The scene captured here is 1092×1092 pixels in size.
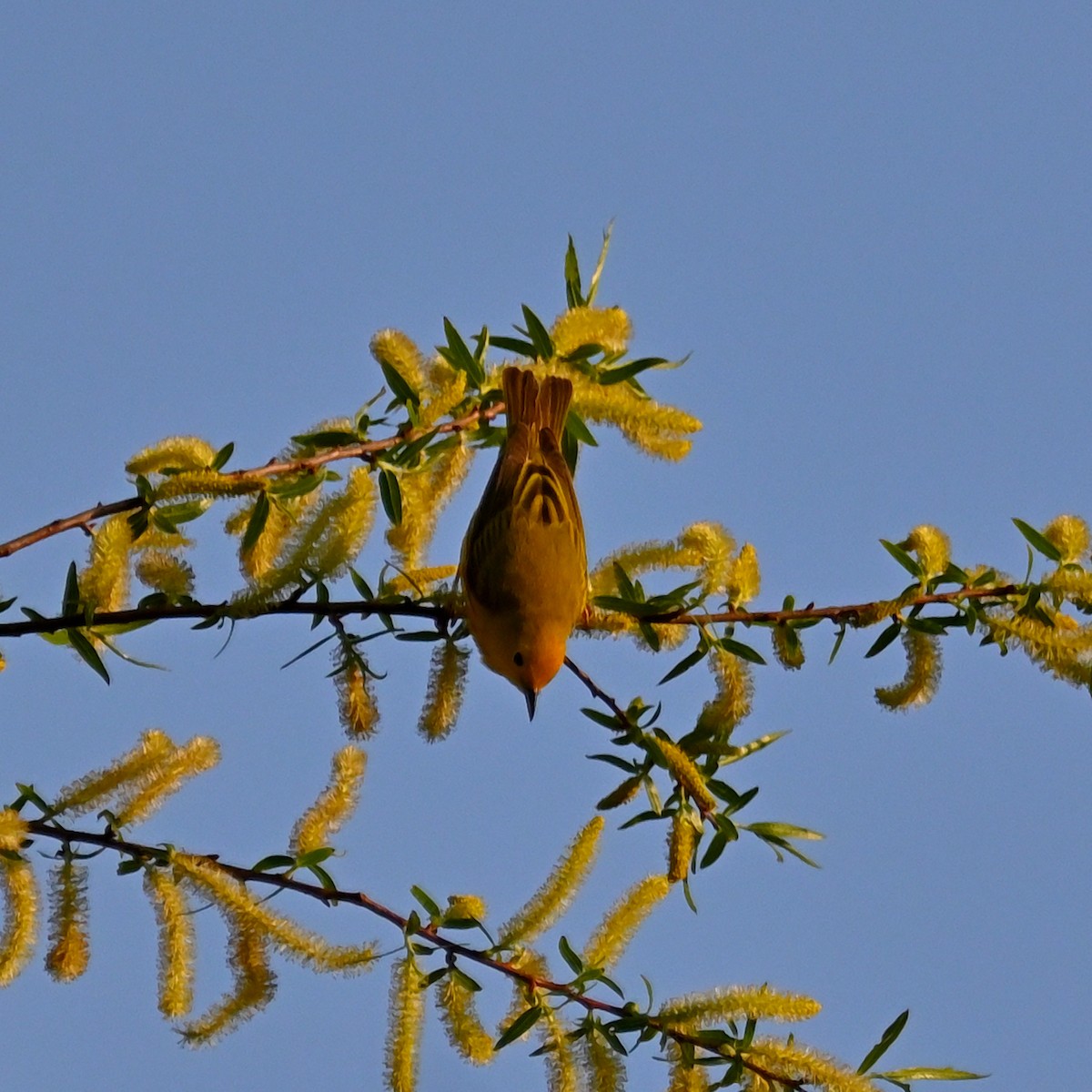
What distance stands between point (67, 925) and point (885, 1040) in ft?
6.84

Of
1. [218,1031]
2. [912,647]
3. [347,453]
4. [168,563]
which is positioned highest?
[347,453]

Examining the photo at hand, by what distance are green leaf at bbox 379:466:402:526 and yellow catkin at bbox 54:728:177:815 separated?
2.72ft

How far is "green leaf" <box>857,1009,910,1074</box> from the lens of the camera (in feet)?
11.4

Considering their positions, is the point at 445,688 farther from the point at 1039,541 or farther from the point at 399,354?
the point at 1039,541

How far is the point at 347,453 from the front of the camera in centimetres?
352

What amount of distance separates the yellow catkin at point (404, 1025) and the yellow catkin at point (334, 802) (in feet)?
1.28

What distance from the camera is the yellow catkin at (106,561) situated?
3250mm

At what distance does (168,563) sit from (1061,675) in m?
2.32

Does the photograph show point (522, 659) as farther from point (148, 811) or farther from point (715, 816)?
point (148, 811)

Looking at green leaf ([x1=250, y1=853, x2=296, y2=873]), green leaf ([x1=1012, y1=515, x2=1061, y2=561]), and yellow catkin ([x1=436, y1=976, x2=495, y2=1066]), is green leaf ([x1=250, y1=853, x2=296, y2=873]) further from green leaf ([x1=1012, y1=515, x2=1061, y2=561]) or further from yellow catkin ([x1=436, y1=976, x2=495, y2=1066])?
green leaf ([x1=1012, y1=515, x2=1061, y2=561])

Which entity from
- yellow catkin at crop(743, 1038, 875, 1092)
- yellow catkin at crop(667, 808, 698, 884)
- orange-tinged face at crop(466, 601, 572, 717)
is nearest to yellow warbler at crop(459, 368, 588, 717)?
orange-tinged face at crop(466, 601, 572, 717)

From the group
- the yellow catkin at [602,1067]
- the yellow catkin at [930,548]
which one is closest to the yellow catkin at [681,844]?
the yellow catkin at [602,1067]

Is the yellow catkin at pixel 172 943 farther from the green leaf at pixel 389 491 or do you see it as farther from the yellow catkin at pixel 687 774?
the yellow catkin at pixel 687 774

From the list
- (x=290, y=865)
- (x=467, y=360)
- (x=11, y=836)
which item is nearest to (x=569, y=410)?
(x=467, y=360)
